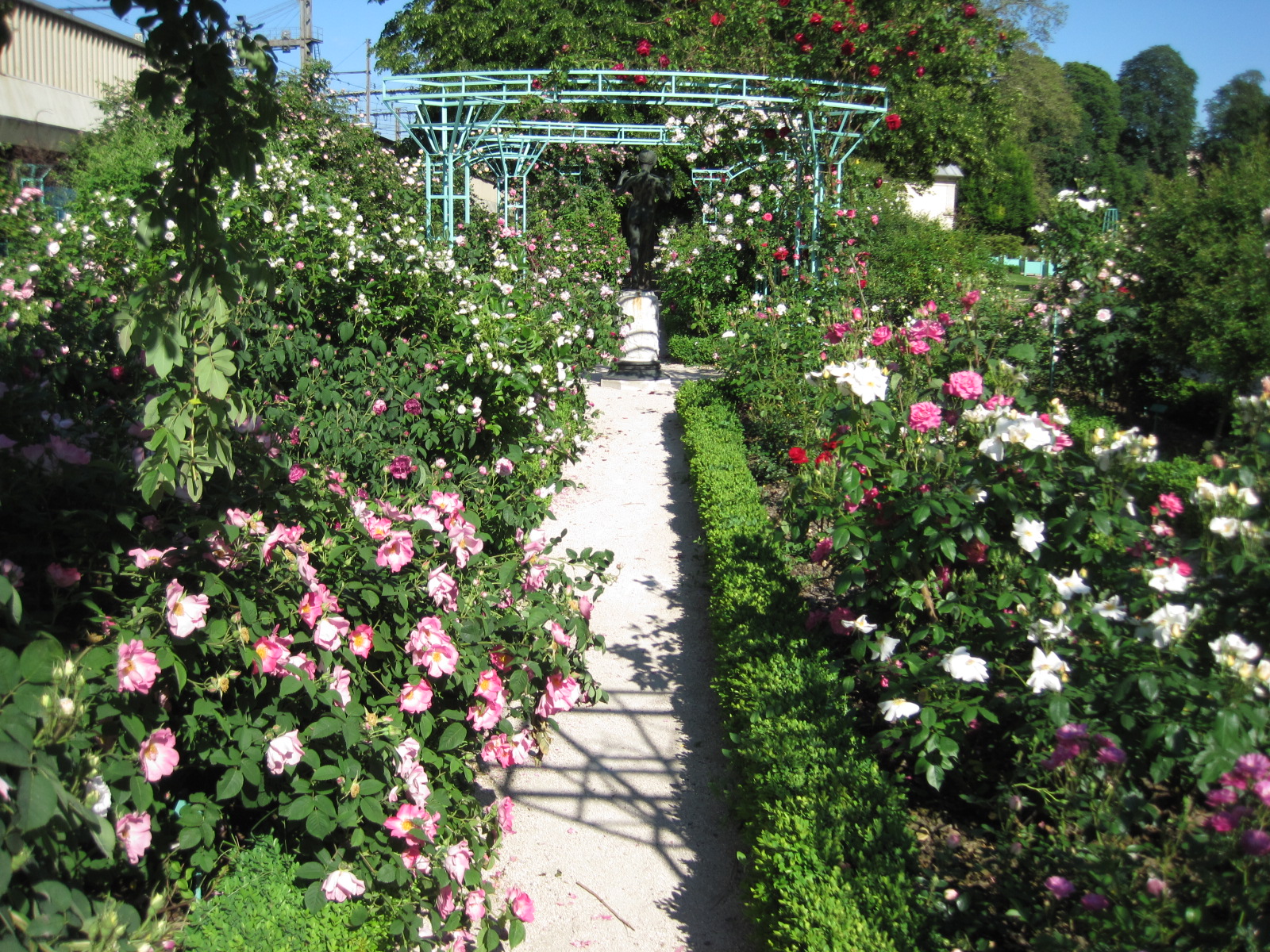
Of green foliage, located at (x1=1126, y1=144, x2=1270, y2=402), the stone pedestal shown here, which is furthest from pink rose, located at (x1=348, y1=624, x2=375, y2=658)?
the stone pedestal

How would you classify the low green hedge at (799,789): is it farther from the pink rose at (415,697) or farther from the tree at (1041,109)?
the tree at (1041,109)

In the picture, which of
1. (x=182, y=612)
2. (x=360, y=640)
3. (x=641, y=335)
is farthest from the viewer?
(x=641, y=335)

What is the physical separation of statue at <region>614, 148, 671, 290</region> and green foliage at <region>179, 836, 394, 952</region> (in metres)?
10.0

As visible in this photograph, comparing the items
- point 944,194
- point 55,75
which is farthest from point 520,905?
point 944,194

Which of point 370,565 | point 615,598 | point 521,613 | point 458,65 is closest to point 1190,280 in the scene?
point 615,598

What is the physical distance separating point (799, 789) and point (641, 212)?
32.7 feet

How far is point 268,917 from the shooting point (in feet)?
6.58

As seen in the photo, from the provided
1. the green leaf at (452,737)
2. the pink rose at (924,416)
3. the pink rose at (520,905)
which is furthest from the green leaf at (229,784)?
the pink rose at (924,416)

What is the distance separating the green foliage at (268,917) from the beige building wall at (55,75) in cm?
1364

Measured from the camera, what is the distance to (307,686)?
6.49ft

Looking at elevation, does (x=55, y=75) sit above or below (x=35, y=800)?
above

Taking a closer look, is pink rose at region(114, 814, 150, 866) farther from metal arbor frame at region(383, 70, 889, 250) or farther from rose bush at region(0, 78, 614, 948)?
metal arbor frame at region(383, 70, 889, 250)

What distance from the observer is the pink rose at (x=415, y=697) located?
2.28 m

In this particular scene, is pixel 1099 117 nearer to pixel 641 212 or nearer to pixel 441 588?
pixel 641 212
